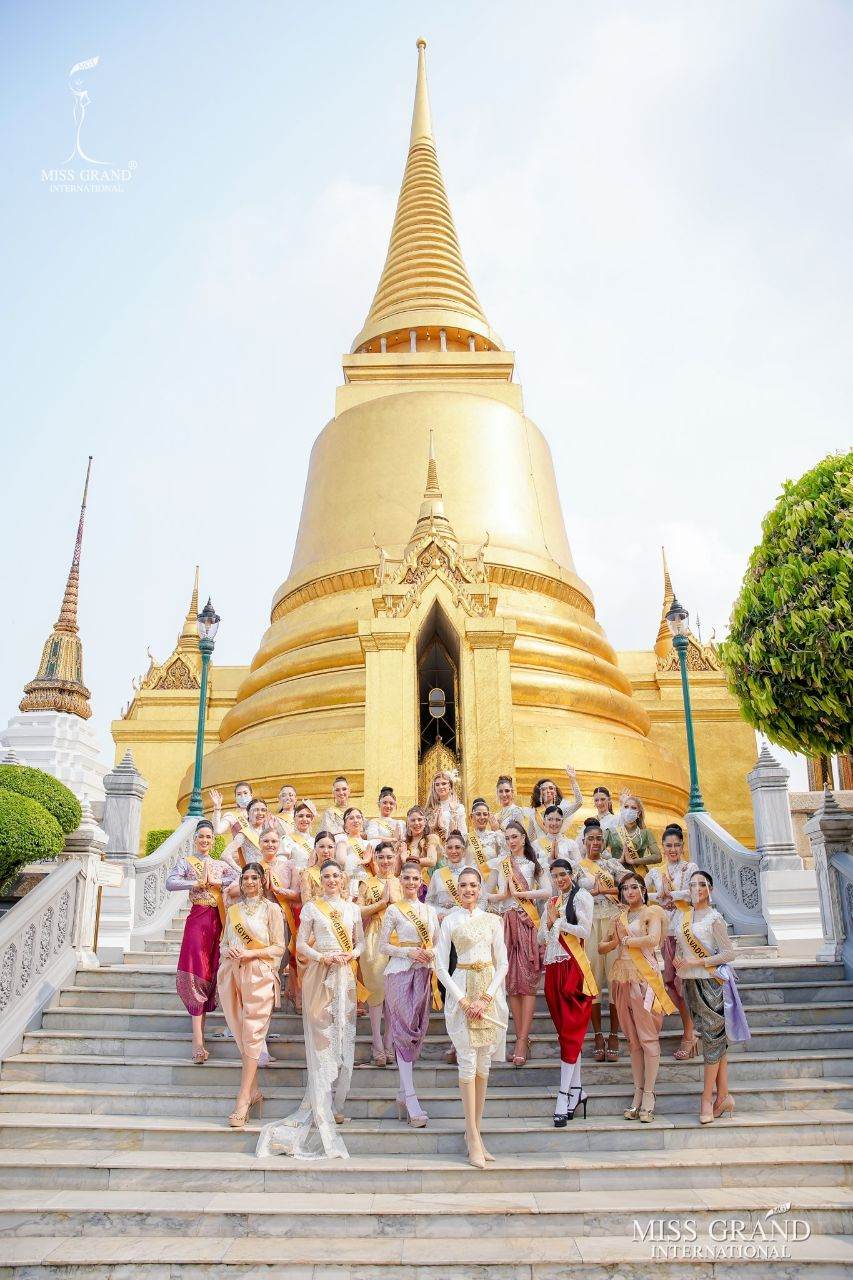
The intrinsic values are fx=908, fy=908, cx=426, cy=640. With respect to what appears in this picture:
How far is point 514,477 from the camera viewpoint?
1917cm

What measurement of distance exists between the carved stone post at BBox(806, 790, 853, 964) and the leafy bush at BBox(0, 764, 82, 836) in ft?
26.2

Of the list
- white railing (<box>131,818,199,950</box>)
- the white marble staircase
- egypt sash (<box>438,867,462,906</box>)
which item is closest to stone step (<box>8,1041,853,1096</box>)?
the white marble staircase

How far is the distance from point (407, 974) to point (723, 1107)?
222 cm

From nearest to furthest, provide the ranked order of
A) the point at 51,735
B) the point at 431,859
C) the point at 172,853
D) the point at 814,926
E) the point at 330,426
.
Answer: the point at 431,859 < the point at 814,926 < the point at 172,853 < the point at 330,426 < the point at 51,735

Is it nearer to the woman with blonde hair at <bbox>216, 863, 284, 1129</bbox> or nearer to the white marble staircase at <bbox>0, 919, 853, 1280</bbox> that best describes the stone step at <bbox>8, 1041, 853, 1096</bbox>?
the white marble staircase at <bbox>0, 919, 853, 1280</bbox>

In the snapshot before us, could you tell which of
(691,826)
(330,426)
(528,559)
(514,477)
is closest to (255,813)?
(691,826)

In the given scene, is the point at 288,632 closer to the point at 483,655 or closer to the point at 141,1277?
the point at 483,655

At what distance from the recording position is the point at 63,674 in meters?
32.3

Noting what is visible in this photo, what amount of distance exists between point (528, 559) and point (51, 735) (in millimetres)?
19997

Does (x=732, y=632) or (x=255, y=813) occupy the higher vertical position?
(x=732, y=632)

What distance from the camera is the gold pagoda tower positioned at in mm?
12922

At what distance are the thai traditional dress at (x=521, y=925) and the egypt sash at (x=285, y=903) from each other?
1.61 m

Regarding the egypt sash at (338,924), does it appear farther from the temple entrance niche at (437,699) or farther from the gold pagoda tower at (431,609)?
the temple entrance niche at (437,699)

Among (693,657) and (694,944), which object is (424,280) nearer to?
(693,657)
